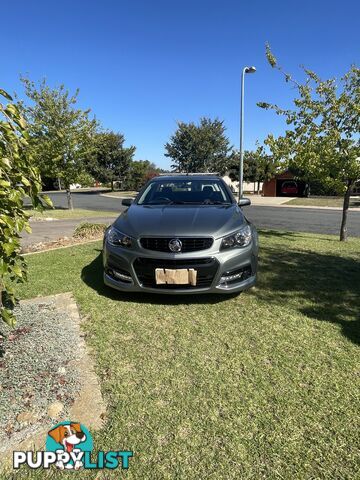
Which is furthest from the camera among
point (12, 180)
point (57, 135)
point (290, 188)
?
point (290, 188)

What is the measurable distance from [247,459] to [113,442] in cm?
77

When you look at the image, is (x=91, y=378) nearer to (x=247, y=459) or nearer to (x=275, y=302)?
(x=247, y=459)

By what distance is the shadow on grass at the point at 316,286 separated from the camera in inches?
143

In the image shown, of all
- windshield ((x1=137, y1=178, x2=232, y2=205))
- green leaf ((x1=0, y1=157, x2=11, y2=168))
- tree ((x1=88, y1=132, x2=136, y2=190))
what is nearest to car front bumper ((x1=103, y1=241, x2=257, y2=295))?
windshield ((x1=137, y1=178, x2=232, y2=205))

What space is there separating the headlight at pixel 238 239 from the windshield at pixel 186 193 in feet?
3.10

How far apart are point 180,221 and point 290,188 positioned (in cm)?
3728

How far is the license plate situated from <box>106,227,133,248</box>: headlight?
0.48 meters

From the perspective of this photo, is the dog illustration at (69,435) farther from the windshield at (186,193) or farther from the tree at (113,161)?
the tree at (113,161)

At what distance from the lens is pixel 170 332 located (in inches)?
126

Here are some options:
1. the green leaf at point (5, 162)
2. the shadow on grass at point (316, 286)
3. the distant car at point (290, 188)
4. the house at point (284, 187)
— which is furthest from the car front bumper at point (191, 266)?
the distant car at point (290, 188)

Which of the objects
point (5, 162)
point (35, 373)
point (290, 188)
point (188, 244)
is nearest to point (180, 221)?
point (188, 244)

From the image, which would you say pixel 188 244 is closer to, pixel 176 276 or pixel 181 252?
pixel 181 252

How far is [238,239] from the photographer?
3721 mm

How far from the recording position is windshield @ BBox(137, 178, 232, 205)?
15.5 feet
